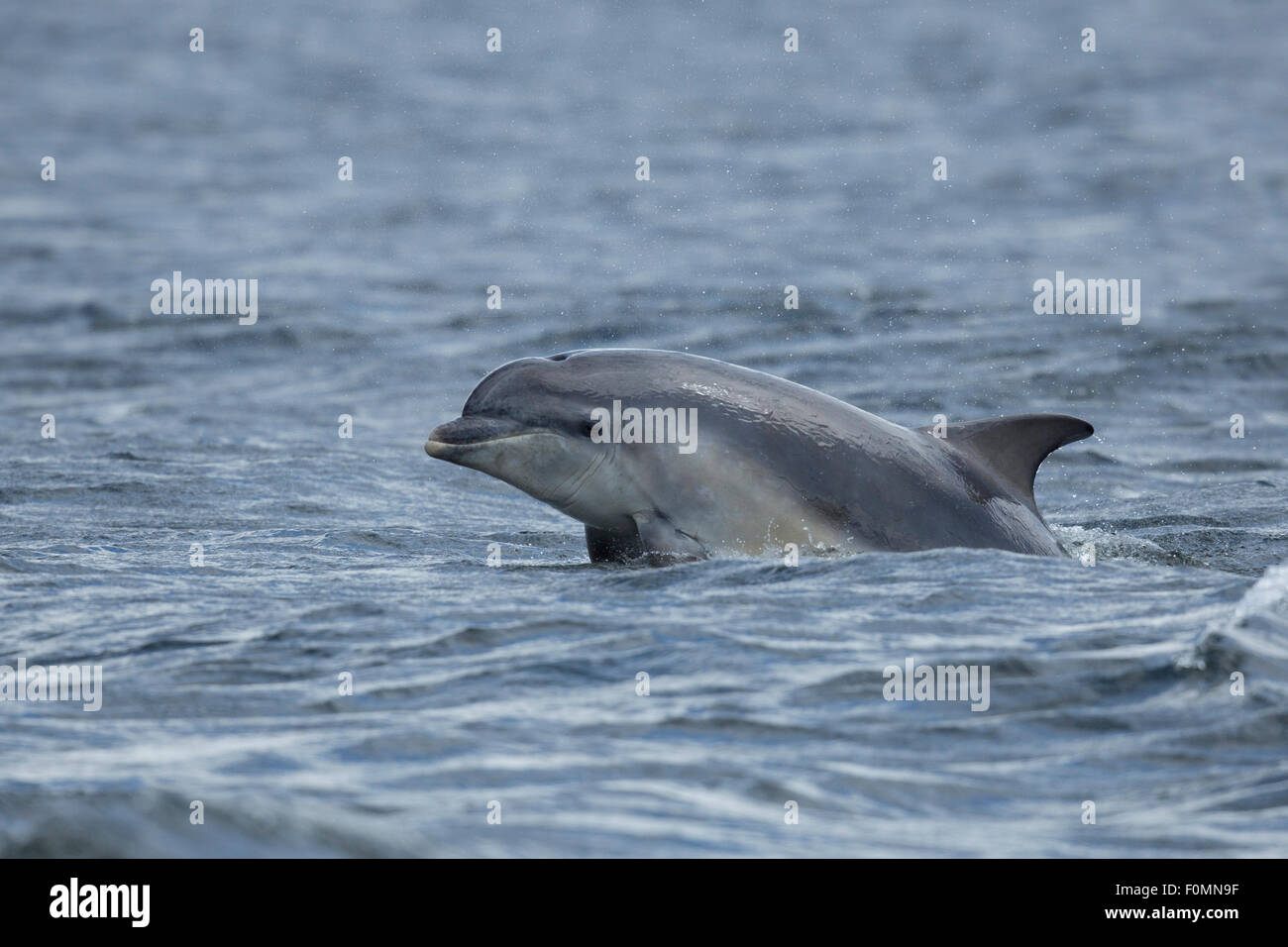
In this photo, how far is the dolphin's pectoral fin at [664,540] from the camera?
10211 mm

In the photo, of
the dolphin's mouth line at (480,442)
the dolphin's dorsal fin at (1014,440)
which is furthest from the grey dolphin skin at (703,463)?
the dolphin's dorsal fin at (1014,440)

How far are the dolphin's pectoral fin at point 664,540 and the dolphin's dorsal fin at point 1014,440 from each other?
1637mm

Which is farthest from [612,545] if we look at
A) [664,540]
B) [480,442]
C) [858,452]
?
[858,452]

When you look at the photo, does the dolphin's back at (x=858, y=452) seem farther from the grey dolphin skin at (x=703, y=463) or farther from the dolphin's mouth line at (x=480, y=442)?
the dolphin's mouth line at (x=480, y=442)

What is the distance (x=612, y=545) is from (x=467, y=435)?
1109 mm

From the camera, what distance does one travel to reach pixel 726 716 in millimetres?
7914

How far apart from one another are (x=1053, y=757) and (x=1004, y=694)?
732 mm

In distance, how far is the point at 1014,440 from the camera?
10875 mm

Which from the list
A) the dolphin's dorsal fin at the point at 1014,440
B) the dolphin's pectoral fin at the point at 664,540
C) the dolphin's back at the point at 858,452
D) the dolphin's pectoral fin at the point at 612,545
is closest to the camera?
the dolphin's pectoral fin at the point at 664,540

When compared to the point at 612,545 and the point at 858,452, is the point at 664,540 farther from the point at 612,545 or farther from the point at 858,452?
the point at 858,452

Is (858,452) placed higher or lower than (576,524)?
higher

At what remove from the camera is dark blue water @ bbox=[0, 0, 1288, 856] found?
715 cm

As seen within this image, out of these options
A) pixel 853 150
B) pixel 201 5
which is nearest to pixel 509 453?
pixel 853 150
